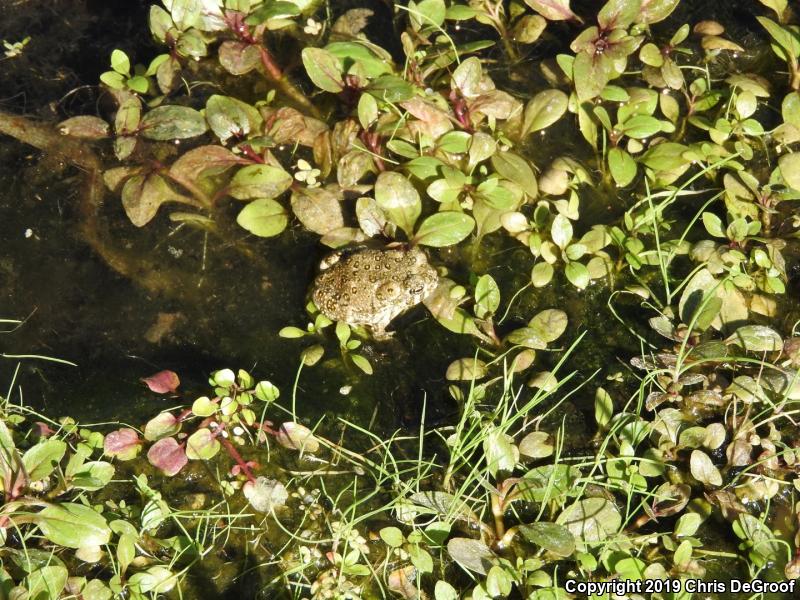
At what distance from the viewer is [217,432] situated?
347 cm

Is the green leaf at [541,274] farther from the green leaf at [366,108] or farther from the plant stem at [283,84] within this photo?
the plant stem at [283,84]

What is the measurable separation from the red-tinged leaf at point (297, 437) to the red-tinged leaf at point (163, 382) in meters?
0.59

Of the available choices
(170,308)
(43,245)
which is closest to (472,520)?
(170,308)

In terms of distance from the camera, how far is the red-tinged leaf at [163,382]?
3.49 metres

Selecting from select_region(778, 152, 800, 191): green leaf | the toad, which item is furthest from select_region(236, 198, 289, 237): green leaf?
select_region(778, 152, 800, 191): green leaf

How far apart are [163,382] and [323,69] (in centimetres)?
192

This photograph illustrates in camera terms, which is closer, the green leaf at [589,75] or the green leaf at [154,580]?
the green leaf at [154,580]

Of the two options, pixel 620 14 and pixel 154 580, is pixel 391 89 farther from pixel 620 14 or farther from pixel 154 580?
pixel 154 580

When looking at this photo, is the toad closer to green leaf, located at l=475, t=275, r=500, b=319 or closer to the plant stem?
green leaf, located at l=475, t=275, r=500, b=319

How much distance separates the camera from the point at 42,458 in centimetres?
329

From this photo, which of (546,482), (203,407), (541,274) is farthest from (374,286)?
(546,482)

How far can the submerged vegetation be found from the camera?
3.20m

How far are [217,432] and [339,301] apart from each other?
86cm

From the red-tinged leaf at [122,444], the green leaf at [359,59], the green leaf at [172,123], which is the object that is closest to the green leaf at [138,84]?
the green leaf at [172,123]
